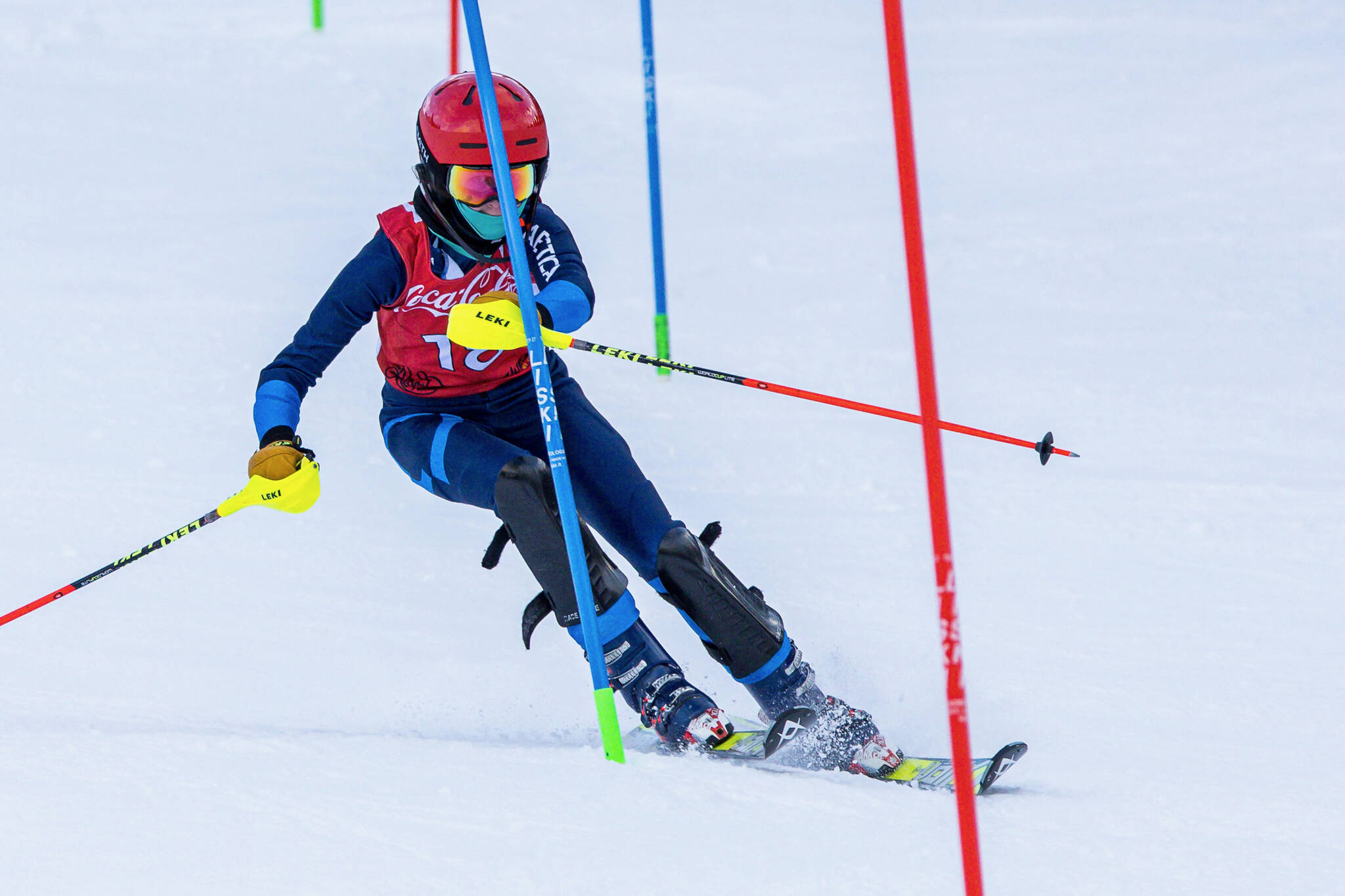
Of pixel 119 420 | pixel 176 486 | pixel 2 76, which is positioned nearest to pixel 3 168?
pixel 2 76

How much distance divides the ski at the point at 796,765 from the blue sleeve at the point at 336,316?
98 cm

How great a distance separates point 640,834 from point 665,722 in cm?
57

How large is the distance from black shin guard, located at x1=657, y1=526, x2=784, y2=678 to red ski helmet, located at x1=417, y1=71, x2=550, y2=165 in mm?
805

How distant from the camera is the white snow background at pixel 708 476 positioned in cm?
195

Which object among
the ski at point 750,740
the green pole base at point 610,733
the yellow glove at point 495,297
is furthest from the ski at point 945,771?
the yellow glove at point 495,297

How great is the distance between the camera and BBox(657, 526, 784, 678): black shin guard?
96.7 inches

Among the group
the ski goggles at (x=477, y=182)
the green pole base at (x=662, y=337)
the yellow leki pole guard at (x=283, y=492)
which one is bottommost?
the yellow leki pole guard at (x=283, y=492)

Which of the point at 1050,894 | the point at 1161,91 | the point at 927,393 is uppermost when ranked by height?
the point at 1161,91

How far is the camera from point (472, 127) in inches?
99.2

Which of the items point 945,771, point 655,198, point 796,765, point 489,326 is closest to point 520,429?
point 489,326

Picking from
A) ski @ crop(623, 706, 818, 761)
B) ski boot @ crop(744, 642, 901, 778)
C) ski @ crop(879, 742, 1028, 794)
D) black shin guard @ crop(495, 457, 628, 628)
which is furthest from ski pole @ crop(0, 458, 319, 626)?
ski @ crop(879, 742, 1028, 794)

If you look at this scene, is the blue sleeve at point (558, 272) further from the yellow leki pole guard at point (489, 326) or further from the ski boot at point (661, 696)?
the ski boot at point (661, 696)

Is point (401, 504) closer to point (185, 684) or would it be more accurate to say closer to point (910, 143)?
point (185, 684)

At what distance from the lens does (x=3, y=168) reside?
6922 millimetres
